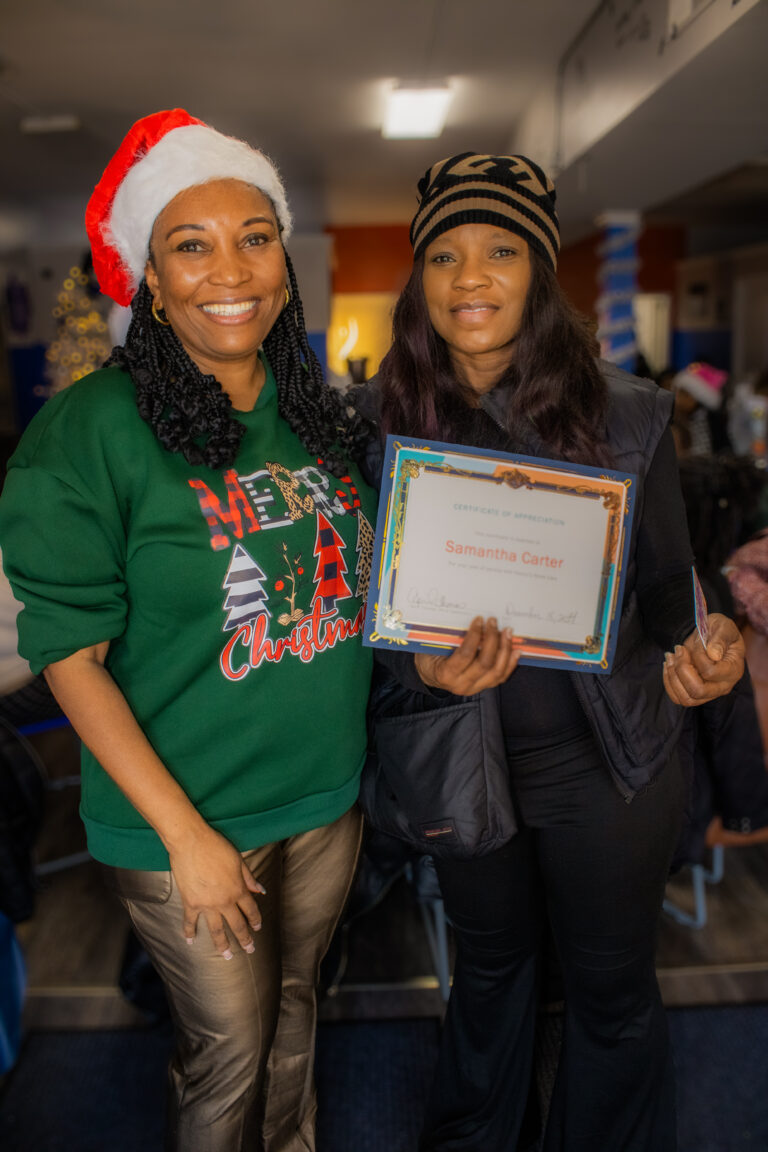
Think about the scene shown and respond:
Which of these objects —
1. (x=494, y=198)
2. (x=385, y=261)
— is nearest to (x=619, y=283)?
(x=385, y=261)

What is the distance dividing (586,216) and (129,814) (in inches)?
319

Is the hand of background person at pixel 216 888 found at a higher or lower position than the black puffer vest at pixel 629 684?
lower

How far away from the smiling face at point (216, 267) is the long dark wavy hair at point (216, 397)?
2.0 inches

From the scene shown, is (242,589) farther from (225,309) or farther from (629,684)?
(629,684)

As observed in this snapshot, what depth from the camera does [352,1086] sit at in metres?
1.86

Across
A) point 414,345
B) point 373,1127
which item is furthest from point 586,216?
point 373,1127

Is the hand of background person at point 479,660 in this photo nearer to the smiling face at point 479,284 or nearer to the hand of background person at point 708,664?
the hand of background person at point 708,664

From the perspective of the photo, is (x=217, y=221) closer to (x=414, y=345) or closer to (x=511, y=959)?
(x=414, y=345)

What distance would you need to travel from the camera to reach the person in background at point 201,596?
113 centimetres

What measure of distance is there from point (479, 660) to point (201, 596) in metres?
0.41

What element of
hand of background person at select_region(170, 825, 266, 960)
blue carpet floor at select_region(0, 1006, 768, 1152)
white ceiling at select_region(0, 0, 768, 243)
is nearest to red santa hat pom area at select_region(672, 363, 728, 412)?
white ceiling at select_region(0, 0, 768, 243)

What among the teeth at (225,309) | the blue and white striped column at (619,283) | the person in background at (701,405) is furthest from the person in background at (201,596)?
the blue and white striped column at (619,283)

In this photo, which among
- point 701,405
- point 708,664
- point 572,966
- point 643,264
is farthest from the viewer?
point 643,264

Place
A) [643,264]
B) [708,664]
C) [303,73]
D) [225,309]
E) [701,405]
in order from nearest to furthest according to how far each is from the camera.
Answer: [708,664] → [225,309] → [303,73] → [701,405] → [643,264]
